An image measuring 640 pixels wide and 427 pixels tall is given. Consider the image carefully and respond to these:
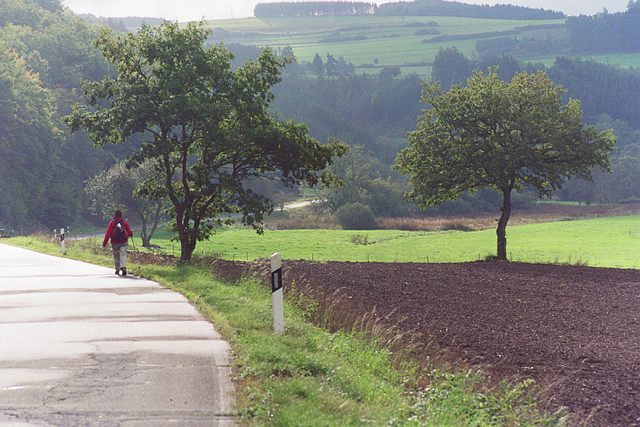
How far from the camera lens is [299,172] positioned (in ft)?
99.8

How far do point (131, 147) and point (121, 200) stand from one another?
44.7 meters

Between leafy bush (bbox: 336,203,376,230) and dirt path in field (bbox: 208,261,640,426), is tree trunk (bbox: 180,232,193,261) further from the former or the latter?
leafy bush (bbox: 336,203,376,230)

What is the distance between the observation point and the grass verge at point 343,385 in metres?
8.52

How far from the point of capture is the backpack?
2417 cm

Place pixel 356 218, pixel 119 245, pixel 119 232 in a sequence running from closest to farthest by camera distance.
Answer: pixel 119 245
pixel 119 232
pixel 356 218

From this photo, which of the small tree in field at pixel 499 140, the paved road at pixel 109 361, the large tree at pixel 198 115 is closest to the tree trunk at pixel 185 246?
the large tree at pixel 198 115

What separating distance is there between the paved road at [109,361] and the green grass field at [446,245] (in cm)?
3159

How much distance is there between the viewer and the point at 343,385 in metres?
9.92

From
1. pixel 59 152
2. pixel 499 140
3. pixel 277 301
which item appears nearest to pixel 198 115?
pixel 277 301

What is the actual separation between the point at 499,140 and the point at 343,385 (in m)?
31.8

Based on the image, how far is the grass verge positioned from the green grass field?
3465cm

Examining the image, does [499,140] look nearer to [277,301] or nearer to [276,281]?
[276,281]

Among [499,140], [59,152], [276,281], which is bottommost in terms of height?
[59,152]

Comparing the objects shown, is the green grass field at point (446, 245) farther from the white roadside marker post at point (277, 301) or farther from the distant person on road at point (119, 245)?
the white roadside marker post at point (277, 301)
